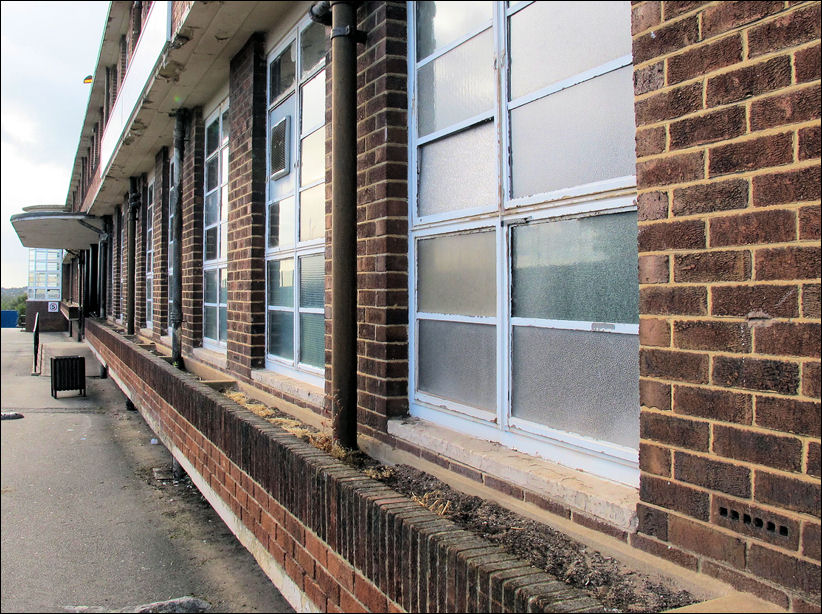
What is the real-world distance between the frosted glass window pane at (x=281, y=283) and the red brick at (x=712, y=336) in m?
3.75

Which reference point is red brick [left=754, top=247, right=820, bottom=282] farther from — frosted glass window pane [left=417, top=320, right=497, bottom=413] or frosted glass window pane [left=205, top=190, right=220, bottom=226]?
frosted glass window pane [left=205, top=190, right=220, bottom=226]

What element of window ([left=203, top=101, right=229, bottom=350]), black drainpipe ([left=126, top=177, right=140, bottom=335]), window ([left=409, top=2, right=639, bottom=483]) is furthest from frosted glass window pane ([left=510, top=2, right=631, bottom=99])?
black drainpipe ([left=126, top=177, right=140, bottom=335])

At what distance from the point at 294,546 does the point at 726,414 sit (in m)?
2.16

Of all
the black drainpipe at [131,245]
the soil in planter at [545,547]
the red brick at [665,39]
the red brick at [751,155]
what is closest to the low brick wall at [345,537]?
the soil in planter at [545,547]

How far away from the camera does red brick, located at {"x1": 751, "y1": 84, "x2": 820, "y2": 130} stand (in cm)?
152

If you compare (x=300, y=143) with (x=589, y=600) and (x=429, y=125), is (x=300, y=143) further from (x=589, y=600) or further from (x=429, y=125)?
(x=589, y=600)

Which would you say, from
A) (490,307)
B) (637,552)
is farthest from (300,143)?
(637,552)

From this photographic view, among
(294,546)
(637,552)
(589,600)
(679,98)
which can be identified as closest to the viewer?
(589,600)

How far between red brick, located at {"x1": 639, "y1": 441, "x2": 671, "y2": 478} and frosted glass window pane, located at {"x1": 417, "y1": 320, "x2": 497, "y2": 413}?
93 centimetres

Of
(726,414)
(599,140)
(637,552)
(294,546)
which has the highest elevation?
(599,140)

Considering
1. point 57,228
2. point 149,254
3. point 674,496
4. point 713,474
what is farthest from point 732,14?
point 57,228

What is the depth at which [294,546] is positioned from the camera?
310cm

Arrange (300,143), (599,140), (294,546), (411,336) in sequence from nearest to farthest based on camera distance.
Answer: (599,140), (294,546), (411,336), (300,143)

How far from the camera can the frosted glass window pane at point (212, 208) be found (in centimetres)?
740
